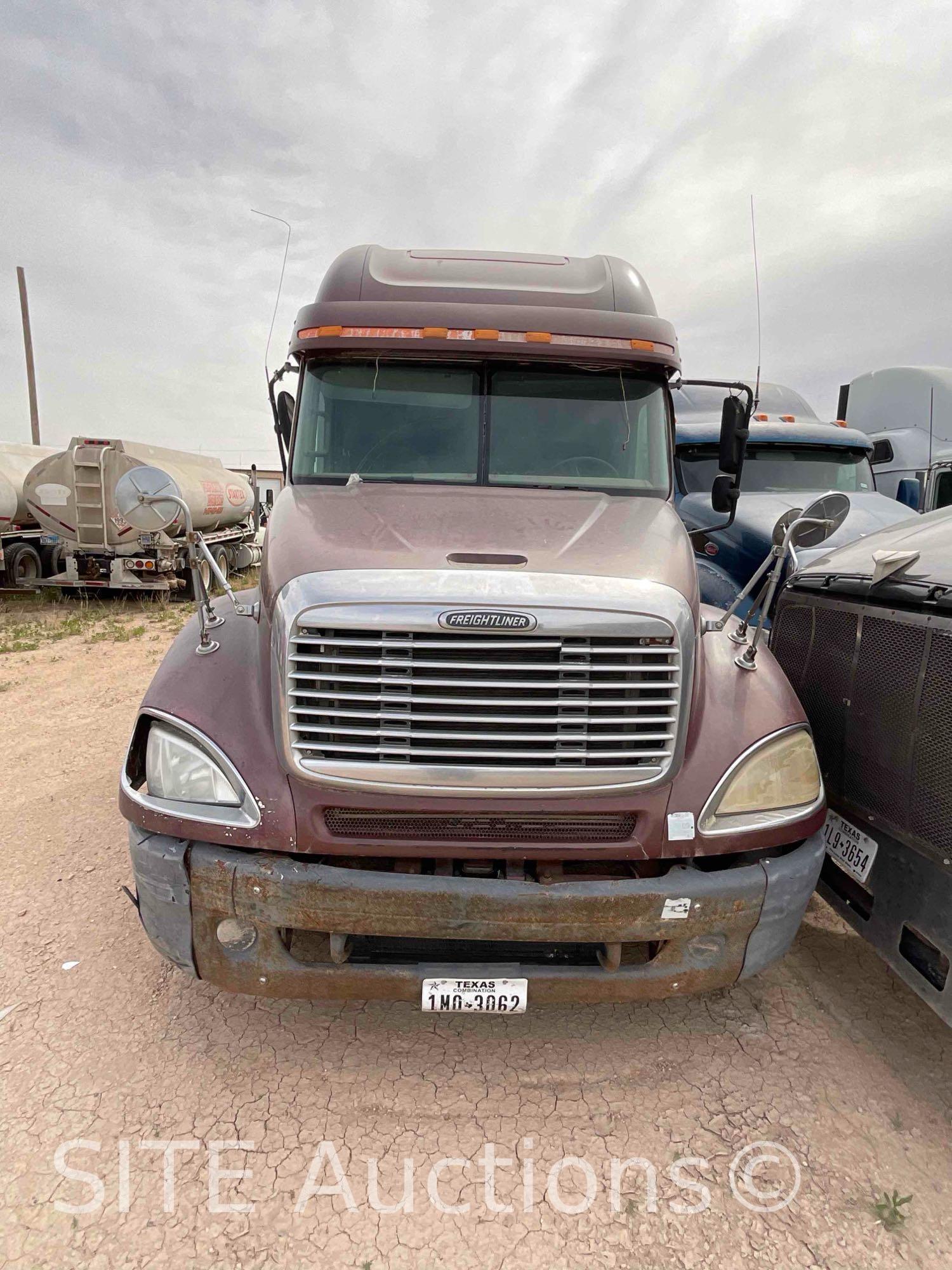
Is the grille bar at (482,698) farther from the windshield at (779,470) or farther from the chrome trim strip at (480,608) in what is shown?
the windshield at (779,470)

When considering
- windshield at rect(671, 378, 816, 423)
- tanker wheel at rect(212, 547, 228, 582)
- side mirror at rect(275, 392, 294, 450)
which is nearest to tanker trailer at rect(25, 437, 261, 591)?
tanker wheel at rect(212, 547, 228, 582)

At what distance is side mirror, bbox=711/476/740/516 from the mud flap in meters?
3.41

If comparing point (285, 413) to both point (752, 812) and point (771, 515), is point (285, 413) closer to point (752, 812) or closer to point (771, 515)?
point (752, 812)

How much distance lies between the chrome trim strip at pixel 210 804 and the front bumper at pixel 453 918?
12 cm

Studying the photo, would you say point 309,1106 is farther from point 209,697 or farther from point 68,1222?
point 209,697

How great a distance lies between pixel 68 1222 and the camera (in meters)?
2.12

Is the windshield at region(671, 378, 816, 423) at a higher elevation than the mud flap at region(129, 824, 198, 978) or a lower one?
higher

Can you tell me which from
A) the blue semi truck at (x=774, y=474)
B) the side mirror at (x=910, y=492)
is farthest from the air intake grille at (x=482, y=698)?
the side mirror at (x=910, y=492)

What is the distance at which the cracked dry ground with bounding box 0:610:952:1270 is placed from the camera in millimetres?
2104

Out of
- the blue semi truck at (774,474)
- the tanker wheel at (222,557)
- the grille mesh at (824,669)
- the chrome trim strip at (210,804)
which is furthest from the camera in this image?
the tanker wheel at (222,557)

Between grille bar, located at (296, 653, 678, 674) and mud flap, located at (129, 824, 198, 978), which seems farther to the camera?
mud flap, located at (129, 824, 198, 978)

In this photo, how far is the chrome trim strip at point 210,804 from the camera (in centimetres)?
243

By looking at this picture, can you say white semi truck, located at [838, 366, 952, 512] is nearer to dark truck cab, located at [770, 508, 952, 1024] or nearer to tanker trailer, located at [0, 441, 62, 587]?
dark truck cab, located at [770, 508, 952, 1024]

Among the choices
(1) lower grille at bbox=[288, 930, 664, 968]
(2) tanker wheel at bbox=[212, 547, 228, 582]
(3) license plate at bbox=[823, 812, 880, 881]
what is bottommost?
(2) tanker wheel at bbox=[212, 547, 228, 582]
